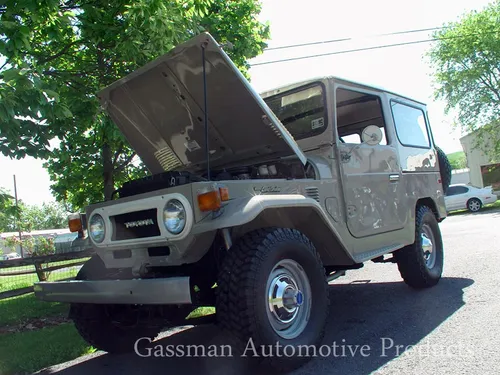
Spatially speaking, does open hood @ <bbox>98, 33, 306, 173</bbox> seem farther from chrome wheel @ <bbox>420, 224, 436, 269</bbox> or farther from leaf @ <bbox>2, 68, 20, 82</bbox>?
chrome wheel @ <bbox>420, 224, 436, 269</bbox>

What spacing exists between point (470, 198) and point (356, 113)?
18.7 m

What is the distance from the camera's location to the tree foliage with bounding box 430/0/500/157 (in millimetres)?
24859

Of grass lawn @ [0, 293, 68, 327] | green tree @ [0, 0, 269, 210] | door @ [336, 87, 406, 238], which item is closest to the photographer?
green tree @ [0, 0, 269, 210]

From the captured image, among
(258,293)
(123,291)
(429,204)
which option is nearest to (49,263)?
(123,291)

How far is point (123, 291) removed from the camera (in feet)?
9.64

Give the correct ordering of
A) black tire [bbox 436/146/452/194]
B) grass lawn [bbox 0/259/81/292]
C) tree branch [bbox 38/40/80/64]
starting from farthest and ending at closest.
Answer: grass lawn [bbox 0/259/81/292]
black tire [bbox 436/146/452/194]
tree branch [bbox 38/40/80/64]

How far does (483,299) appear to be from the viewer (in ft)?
15.6

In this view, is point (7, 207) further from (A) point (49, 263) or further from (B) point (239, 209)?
(A) point (49, 263)

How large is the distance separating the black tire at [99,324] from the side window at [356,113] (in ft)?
9.52

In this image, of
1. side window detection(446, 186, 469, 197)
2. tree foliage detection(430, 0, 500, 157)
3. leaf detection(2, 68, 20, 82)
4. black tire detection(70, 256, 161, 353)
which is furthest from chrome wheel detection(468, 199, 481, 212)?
leaf detection(2, 68, 20, 82)

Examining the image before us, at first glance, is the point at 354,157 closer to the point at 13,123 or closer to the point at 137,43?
the point at 137,43

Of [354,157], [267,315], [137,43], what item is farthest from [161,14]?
[267,315]

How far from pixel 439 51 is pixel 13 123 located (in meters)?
27.2

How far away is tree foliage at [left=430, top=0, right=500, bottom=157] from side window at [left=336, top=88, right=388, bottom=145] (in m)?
22.2
